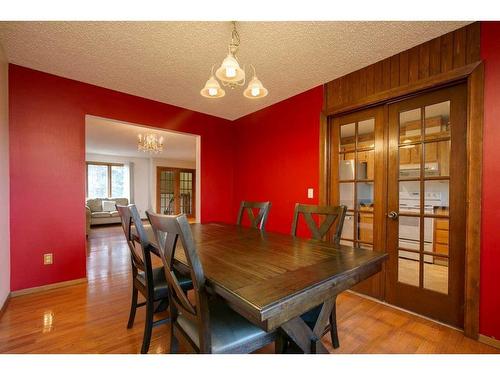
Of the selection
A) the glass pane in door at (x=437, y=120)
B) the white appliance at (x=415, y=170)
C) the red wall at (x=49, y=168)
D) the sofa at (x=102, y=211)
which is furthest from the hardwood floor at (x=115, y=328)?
the sofa at (x=102, y=211)

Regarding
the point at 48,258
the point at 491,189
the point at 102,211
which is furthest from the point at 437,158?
the point at 102,211

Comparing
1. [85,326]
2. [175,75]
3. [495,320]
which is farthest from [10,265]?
[495,320]

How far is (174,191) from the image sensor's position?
29.3 ft

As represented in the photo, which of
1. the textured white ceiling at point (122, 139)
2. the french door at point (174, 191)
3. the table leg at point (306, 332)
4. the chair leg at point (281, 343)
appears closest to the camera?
the table leg at point (306, 332)

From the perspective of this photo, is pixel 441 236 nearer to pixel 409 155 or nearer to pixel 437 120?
pixel 409 155

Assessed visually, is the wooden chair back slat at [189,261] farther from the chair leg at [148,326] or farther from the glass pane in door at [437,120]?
the glass pane in door at [437,120]

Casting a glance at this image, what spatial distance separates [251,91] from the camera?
1675mm

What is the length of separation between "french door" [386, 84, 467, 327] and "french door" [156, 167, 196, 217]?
756 centimetres

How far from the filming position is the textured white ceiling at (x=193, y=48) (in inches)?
68.4

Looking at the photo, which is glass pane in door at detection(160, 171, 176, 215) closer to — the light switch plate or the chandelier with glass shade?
the light switch plate

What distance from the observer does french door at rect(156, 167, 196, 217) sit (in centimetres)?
855

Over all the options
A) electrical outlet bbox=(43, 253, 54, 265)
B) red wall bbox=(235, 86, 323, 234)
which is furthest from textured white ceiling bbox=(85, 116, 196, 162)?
electrical outlet bbox=(43, 253, 54, 265)

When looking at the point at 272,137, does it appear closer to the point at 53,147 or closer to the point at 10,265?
the point at 53,147

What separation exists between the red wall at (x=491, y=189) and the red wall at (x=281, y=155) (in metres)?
1.40
